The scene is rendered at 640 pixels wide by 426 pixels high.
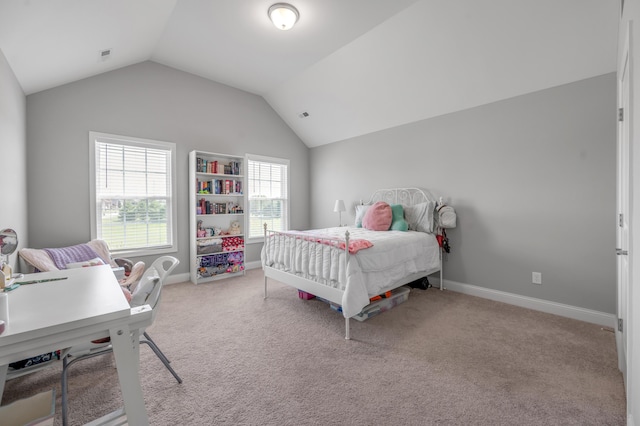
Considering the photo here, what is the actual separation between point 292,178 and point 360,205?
1643mm

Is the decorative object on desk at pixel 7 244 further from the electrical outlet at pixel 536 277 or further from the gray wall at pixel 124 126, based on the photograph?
the electrical outlet at pixel 536 277

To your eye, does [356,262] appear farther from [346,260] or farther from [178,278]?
[178,278]

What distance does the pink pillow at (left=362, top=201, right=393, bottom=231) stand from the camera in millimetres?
3611

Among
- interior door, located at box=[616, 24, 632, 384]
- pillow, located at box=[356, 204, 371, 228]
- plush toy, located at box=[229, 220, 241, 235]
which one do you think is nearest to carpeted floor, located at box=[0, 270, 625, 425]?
interior door, located at box=[616, 24, 632, 384]

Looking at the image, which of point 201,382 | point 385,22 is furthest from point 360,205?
point 201,382

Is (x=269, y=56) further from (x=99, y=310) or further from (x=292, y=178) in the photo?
(x=99, y=310)

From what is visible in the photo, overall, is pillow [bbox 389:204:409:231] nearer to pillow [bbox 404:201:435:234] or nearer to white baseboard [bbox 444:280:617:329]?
pillow [bbox 404:201:435:234]

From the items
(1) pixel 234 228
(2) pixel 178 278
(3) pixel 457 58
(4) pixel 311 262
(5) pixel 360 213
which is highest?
(3) pixel 457 58

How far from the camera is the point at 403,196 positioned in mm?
4086

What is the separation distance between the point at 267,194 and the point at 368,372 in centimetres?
382

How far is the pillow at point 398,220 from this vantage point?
3.55 metres

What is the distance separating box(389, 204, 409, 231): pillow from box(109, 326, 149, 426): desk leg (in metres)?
3.08

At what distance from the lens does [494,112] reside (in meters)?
3.21

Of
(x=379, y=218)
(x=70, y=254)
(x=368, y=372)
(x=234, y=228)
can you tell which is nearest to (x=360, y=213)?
(x=379, y=218)
